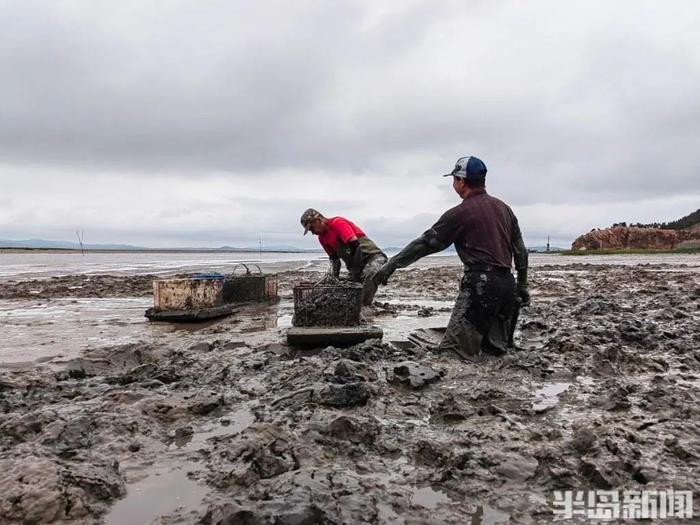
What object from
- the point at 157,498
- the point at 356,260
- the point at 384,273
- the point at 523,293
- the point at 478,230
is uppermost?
the point at 478,230

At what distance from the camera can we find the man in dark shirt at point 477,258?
216 inches

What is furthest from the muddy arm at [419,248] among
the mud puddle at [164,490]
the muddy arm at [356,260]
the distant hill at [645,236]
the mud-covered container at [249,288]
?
the distant hill at [645,236]

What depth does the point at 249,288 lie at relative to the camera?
1133 cm

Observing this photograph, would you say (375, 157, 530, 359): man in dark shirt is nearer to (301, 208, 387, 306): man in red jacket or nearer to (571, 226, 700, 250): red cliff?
(301, 208, 387, 306): man in red jacket

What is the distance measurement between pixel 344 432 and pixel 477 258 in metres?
2.88

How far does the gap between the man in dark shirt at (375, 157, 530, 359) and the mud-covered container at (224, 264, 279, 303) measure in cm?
594

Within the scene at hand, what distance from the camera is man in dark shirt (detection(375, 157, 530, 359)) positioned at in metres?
5.49

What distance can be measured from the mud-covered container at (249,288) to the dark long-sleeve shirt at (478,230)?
20.3ft

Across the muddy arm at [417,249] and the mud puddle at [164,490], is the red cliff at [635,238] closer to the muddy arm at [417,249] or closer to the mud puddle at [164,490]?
the muddy arm at [417,249]

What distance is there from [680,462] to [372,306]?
25.7 ft

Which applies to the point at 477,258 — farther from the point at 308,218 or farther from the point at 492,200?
the point at 308,218

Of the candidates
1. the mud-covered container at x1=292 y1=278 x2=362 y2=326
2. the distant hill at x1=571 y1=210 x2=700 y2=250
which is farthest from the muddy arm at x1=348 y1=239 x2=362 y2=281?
the distant hill at x1=571 y1=210 x2=700 y2=250

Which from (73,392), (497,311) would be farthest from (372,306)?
(73,392)

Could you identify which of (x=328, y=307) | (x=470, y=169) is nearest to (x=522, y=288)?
(x=470, y=169)
